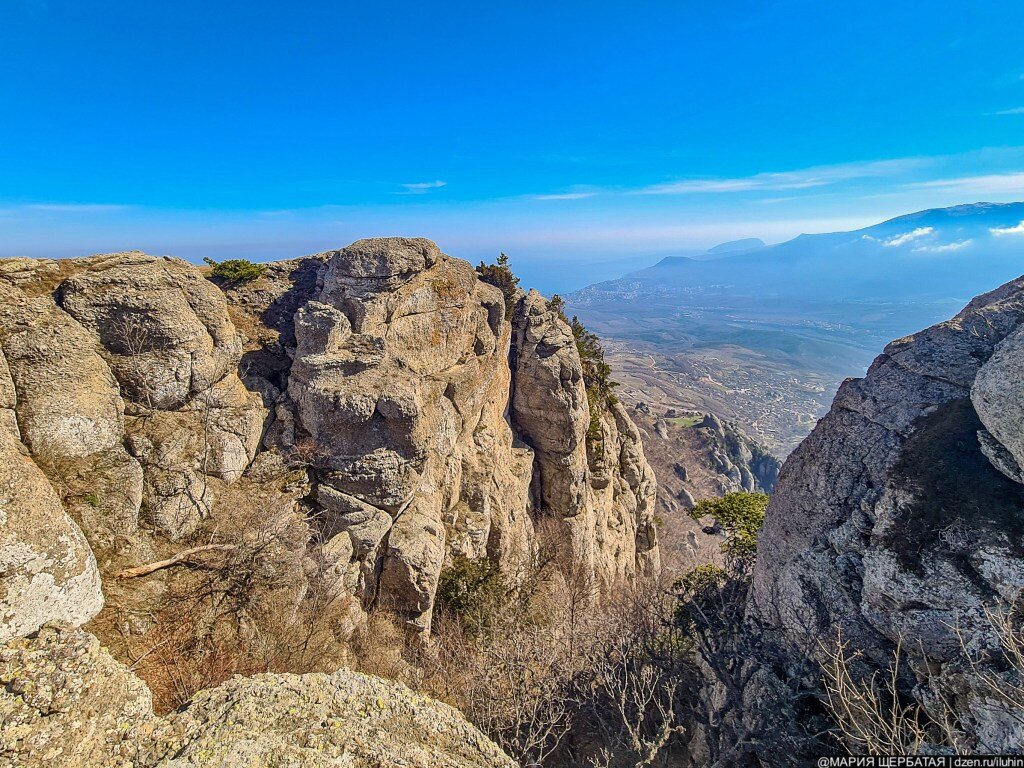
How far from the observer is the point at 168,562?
41.7 feet

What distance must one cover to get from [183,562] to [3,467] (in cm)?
516

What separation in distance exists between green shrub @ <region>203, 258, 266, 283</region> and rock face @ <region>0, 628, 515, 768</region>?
17566 mm

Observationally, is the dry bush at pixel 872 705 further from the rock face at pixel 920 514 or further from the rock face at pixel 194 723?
the rock face at pixel 194 723

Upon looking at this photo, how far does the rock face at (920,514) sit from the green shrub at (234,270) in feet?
85.7

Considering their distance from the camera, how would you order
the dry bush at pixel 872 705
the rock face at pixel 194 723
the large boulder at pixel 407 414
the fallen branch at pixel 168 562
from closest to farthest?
the rock face at pixel 194 723, the dry bush at pixel 872 705, the fallen branch at pixel 168 562, the large boulder at pixel 407 414

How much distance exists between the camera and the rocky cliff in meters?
8.18

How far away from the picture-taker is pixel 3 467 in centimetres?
972

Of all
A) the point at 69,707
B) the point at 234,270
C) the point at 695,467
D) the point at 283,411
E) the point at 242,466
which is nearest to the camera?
the point at 69,707

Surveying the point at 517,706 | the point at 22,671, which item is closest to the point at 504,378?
→ the point at 517,706

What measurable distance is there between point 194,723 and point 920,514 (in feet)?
57.7

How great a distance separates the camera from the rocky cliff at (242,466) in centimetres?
818

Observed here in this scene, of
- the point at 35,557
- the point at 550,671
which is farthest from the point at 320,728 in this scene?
the point at 550,671

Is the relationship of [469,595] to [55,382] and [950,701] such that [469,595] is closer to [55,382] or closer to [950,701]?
[950,701]

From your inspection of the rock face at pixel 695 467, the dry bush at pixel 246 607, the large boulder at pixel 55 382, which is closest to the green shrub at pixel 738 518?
the dry bush at pixel 246 607
